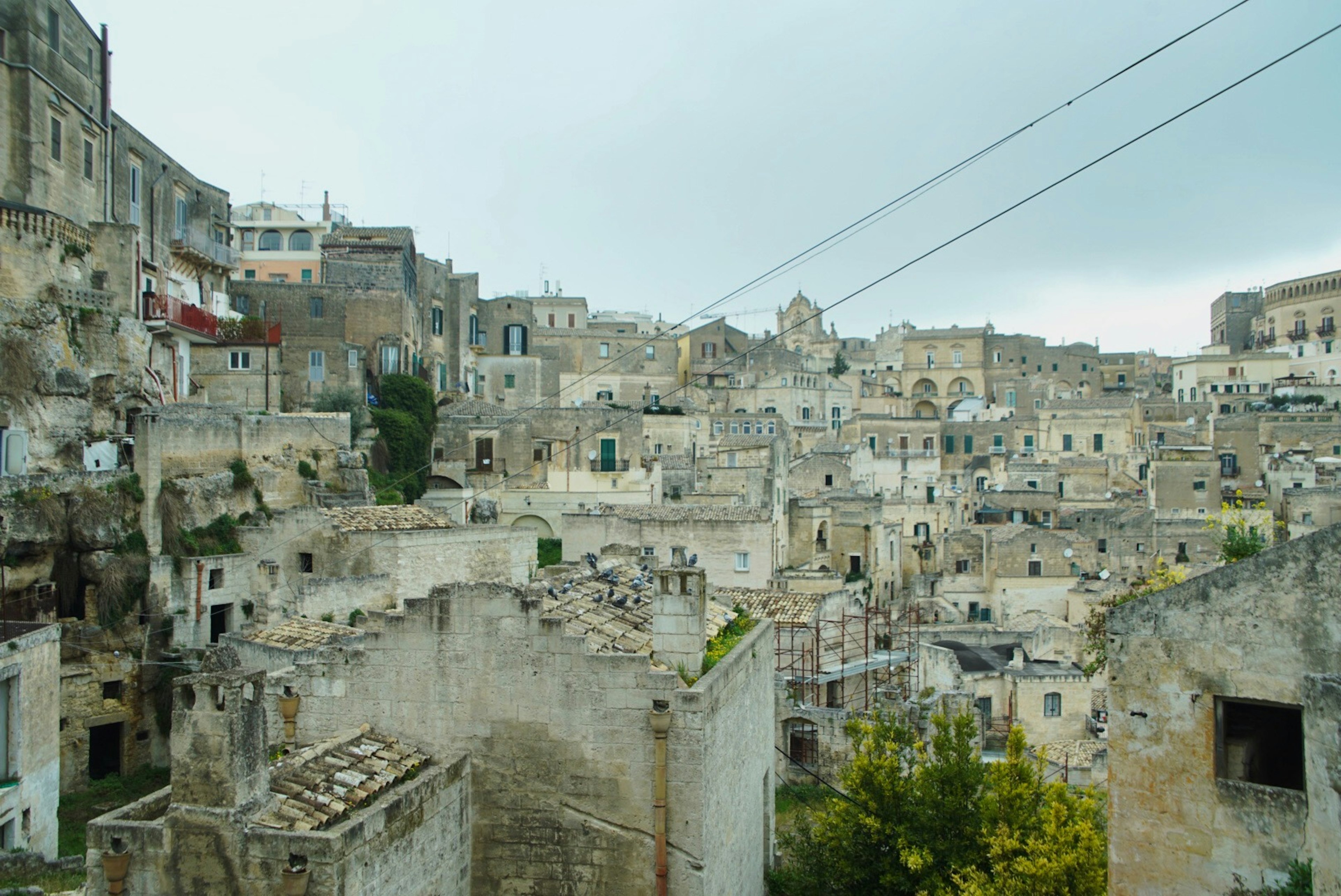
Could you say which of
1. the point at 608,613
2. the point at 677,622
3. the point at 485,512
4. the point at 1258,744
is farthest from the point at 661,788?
the point at 485,512

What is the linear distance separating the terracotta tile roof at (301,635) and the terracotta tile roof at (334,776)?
29.5ft

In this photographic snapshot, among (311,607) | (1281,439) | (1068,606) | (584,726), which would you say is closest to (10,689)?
(311,607)

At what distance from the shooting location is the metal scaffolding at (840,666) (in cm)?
2303

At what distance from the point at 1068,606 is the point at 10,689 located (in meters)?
37.4

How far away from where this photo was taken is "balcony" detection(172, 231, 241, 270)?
35562mm

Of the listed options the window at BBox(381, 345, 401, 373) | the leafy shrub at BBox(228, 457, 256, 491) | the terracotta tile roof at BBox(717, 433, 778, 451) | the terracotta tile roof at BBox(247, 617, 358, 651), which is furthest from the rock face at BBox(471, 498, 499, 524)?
the terracotta tile roof at BBox(247, 617, 358, 651)

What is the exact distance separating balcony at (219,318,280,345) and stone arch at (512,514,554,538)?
10.8m

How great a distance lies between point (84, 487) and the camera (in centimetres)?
2442

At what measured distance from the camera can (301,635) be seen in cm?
2067

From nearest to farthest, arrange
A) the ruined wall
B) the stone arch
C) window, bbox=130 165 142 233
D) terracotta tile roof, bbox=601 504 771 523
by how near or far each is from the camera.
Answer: the ruined wall, terracotta tile roof, bbox=601 504 771 523, window, bbox=130 165 142 233, the stone arch

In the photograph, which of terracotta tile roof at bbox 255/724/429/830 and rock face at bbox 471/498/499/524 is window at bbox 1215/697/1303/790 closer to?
terracotta tile roof at bbox 255/724/429/830

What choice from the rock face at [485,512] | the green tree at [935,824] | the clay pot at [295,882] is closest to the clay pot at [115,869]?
the clay pot at [295,882]

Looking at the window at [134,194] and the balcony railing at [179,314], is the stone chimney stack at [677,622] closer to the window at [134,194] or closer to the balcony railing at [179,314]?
the balcony railing at [179,314]

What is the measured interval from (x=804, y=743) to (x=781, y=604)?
4.85m
